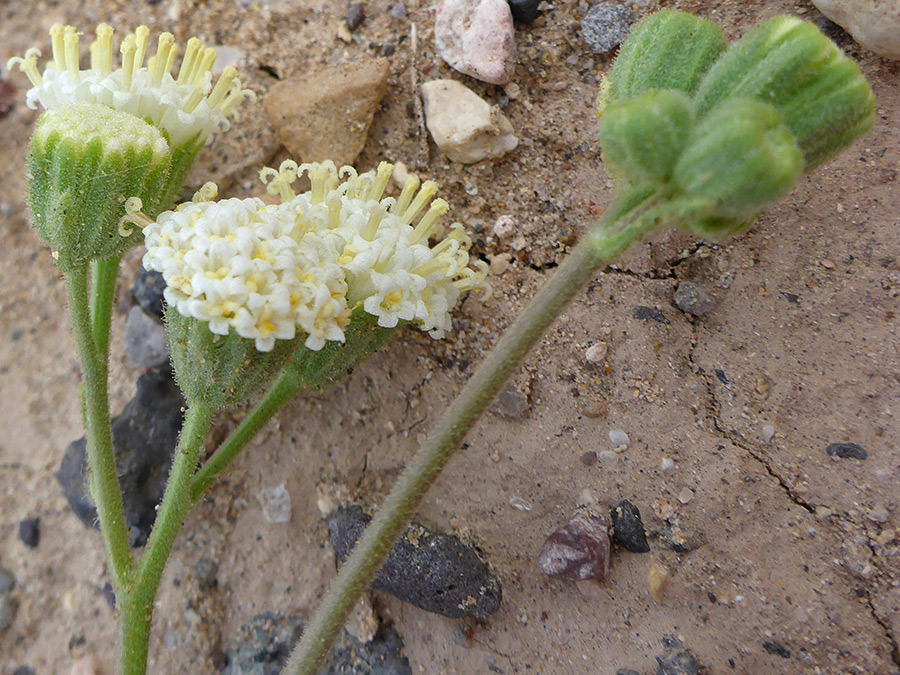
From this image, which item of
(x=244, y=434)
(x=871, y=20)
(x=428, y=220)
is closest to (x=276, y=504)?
(x=244, y=434)

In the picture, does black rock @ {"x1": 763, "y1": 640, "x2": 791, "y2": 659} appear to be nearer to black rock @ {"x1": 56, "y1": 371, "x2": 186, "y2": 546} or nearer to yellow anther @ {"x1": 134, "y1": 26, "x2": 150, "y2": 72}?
black rock @ {"x1": 56, "y1": 371, "x2": 186, "y2": 546}

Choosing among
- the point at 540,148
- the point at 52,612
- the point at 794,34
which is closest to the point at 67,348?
the point at 52,612

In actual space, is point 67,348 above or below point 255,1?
below

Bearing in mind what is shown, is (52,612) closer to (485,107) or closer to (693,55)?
(485,107)

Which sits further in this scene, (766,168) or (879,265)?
(879,265)

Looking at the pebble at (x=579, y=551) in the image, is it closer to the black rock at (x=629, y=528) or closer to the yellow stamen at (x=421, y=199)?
the black rock at (x=629, y=528)

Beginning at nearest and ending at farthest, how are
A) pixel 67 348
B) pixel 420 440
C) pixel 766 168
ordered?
pixel 766 168, pixel 420 440, pixel 67 348

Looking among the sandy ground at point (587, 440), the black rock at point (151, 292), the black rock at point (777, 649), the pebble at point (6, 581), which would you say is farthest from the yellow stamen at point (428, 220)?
the pebble at point (6, 581)

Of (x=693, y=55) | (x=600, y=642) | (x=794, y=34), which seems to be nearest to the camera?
(x=794, y=34)
